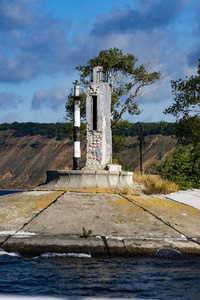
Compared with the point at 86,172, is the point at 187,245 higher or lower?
lower

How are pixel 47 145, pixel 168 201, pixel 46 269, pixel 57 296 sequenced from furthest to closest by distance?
pixel 47 145 < pixel 168 201 < pixel 46 269 < pixel 57 296

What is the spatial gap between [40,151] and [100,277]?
10298 cm

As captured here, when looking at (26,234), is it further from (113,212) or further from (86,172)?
(86,172)

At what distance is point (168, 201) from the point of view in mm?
14727

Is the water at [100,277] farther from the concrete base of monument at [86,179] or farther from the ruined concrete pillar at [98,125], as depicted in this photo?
the ruined concrete pillar at [98,125]

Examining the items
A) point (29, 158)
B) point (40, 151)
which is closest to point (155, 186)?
point (29, 158)

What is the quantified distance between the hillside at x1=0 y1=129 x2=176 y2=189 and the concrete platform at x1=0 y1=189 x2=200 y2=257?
65878 millimetres

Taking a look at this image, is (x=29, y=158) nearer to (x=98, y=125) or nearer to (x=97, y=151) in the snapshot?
(x=98, y=125)

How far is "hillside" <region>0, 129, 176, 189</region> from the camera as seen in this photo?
297 ft

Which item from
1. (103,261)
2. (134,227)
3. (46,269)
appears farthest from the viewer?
(134,227)

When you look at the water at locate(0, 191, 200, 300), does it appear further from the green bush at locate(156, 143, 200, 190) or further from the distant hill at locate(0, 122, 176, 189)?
the distant hill at locate(0, 122, 176, 189)

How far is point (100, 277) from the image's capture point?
767 centimetres

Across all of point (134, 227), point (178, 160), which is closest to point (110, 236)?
point (134, 227)

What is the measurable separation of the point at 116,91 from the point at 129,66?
6.57 feet
